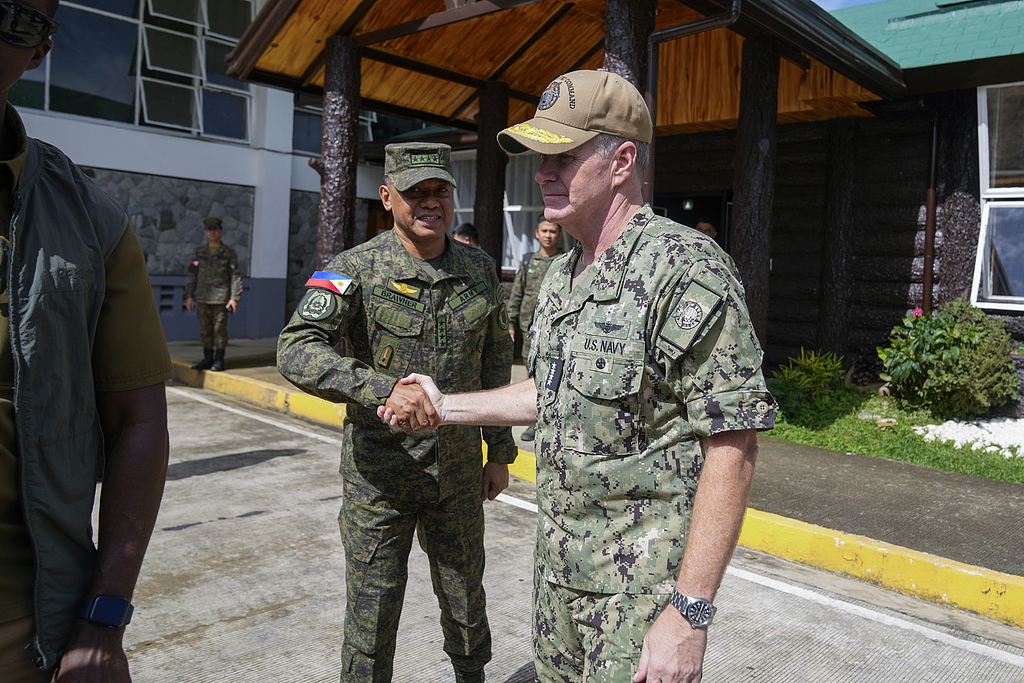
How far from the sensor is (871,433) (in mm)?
7180

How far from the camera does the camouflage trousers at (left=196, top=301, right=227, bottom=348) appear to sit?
33.2ft

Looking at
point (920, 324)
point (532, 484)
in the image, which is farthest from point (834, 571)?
point (920, 324)

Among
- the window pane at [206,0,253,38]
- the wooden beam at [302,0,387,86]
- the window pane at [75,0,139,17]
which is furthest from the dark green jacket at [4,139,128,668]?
the window pane at [206,0,253,38]

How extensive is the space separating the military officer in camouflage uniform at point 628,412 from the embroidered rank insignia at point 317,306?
0.97 m

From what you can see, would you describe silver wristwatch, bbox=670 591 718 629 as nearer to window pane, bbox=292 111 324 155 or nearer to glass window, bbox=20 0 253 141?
glass window, bbox=20 0 253 141

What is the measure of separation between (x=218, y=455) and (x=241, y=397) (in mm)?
2976

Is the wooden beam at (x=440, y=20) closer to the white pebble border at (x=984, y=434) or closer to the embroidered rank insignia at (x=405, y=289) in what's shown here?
the embroidered rank insignia at (x=405, y=289)

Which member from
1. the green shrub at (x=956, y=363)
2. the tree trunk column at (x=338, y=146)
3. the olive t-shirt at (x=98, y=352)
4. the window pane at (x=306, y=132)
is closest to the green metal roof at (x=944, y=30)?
the green shrub at (x=956, y=363)

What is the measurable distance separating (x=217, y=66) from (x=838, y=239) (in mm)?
11533

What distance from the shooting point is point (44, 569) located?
1365mm

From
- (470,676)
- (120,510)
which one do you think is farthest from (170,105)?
(120,510)

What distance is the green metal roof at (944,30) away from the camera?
7531 millimetres

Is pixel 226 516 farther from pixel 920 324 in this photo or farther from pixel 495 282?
pixel 920 324

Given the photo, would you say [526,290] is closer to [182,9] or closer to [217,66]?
[217,66]
